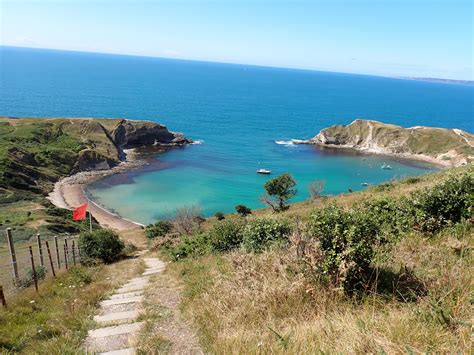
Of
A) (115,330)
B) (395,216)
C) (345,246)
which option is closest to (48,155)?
(115,330)

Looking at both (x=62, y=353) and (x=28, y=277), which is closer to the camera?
(x=62, y=353)

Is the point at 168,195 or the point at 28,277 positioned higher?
the point at 28,277

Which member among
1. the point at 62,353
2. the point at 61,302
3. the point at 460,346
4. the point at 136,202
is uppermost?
the point at 460,346

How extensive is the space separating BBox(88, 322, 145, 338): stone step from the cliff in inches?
3721

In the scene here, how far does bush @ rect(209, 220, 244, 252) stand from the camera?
→ 14.5 metres

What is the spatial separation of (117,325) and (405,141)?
10667cm

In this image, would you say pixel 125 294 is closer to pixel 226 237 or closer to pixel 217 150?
pixel 226 237

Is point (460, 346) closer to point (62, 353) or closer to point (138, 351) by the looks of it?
point (138, 351)

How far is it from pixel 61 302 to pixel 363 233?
26.5ft

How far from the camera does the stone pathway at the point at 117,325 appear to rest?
6.07 meters

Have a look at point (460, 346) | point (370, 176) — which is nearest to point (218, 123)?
point (370, 176)

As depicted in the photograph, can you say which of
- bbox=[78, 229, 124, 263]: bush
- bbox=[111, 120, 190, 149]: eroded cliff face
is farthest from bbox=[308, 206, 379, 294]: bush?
bbox=[111, 120, 190, 149]: eroded cliff face

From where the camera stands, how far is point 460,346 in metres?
3.40

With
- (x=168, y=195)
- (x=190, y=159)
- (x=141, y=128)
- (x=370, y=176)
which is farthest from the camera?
(x=141, y=128)
